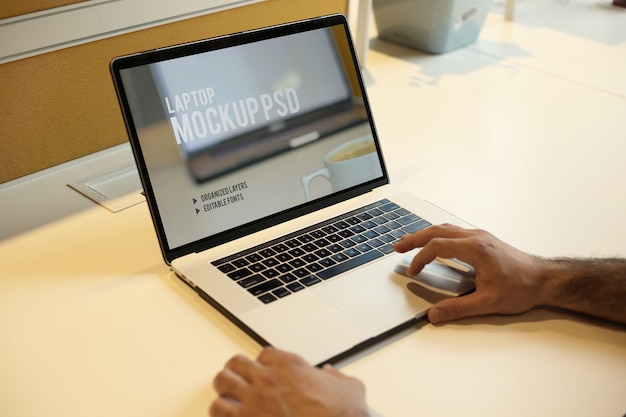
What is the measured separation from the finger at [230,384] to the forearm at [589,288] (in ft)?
1.23

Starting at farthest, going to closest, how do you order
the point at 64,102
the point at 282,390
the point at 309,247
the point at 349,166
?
1. the point at 64,102
2. the point at 349,166
3. the point at 309,247
4. the point at 282,390

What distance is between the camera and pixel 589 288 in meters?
0.84

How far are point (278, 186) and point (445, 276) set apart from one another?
254 millimetres

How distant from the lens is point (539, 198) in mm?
1108

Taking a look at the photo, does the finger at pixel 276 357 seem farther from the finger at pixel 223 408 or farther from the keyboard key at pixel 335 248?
the keyboard key at pixel 335 248

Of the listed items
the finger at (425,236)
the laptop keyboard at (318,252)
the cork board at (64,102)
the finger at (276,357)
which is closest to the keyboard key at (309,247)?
the laptop keyboard at (318,252)

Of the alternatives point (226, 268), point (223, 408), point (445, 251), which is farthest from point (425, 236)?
point (223, 408)

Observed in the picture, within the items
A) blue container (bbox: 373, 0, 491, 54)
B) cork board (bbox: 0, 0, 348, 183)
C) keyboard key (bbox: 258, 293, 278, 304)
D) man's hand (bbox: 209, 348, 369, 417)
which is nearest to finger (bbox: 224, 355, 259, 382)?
man's hand (bbox: 209, 348, 369, 417)

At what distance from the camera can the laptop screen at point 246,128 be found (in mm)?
882

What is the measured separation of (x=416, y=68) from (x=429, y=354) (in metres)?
0.95

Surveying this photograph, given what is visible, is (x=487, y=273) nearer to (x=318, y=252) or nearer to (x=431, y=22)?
(x=318, y=252)

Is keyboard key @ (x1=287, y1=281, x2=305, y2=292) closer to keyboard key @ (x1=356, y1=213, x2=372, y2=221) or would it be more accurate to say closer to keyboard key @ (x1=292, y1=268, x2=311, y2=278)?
keyboard key @ (x1=292, y1=268, x2=311, y2=278)

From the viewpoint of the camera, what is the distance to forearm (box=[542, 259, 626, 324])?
828mm

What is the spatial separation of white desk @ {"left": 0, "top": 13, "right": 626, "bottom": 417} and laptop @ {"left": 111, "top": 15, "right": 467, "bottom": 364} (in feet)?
0.13
